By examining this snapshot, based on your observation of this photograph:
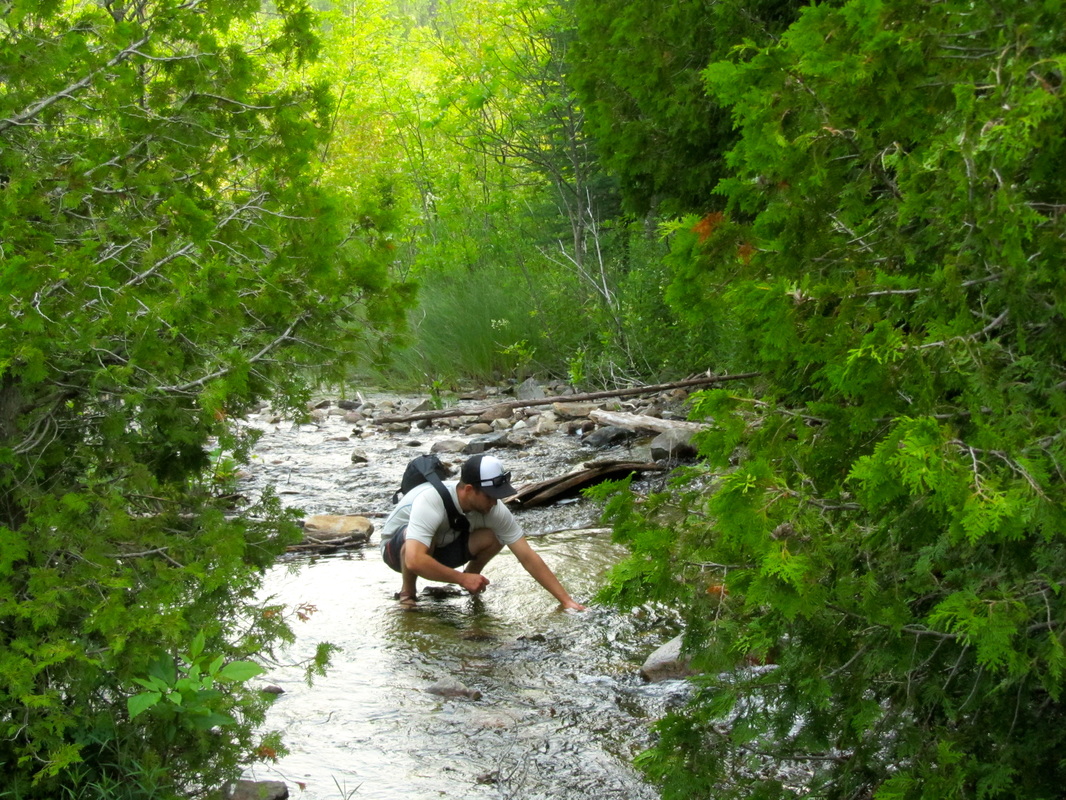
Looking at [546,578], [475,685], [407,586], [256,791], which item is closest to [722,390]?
[256,791]

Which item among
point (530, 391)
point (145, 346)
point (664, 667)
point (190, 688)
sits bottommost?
point (530, 391)

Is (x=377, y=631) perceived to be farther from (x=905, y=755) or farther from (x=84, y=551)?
(x=905, y=755)

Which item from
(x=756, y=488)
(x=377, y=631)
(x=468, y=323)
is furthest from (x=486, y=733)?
(x=468, y=323)

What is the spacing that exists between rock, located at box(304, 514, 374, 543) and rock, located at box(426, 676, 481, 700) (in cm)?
302

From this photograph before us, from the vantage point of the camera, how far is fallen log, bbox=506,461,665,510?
892cm

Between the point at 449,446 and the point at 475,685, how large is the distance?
249 inches

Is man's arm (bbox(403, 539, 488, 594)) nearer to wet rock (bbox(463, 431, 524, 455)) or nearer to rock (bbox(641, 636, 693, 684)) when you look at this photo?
rock (bbox(641, 636, 693, 684))

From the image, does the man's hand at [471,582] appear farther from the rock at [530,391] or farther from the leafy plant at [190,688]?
the rock at [530,391]

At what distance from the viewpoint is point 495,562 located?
25.1ft

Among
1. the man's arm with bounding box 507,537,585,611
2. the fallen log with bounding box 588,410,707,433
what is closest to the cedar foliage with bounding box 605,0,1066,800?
the man's arm with bounding box 507,537,585,611

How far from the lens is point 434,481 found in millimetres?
6574

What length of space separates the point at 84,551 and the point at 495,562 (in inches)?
180

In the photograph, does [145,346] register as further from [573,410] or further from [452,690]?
[573,410]

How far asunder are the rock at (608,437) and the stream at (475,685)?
235 cm
